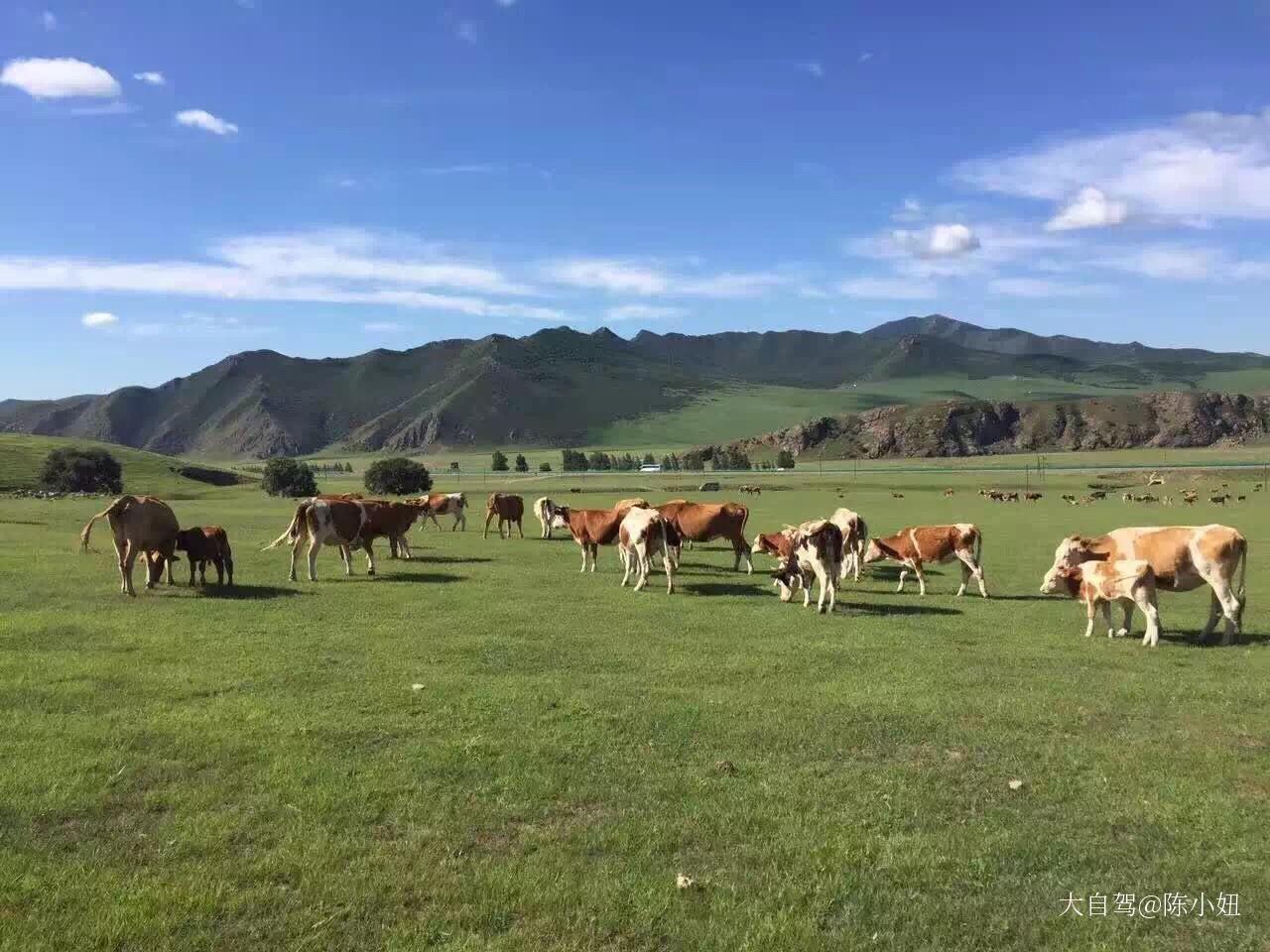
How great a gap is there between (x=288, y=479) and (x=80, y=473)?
2600 centimetres

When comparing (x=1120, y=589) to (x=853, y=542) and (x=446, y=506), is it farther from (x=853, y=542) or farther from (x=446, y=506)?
(x=446, y=506)

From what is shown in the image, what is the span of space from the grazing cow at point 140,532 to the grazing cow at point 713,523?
1172 cm

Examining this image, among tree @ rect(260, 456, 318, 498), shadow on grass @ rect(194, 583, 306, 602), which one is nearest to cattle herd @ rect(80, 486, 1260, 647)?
shadow on grass @ rect(194, 583, 306, 602)

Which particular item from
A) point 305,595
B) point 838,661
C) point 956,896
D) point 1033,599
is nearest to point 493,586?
point 305,595

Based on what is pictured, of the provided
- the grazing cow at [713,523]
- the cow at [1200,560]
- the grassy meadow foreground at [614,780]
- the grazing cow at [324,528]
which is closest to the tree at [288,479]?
the grazing cow at [324,528]

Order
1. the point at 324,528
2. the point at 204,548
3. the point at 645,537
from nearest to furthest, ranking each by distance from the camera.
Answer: the point at 204,548 → the point at 645,537 → the point at 324,528

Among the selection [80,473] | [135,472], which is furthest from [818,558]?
[135,472]

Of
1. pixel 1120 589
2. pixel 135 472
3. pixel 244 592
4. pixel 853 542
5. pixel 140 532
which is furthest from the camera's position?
pixel 135 472

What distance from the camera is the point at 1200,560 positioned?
15141 millimetres

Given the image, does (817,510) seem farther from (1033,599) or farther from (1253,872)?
(1253,872)

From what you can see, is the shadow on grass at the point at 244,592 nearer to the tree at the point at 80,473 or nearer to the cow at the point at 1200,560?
the cow at the point at 1200,560

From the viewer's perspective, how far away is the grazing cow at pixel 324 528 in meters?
21.9

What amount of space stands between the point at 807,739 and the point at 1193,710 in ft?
16.4

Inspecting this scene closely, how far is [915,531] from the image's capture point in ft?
70.7
